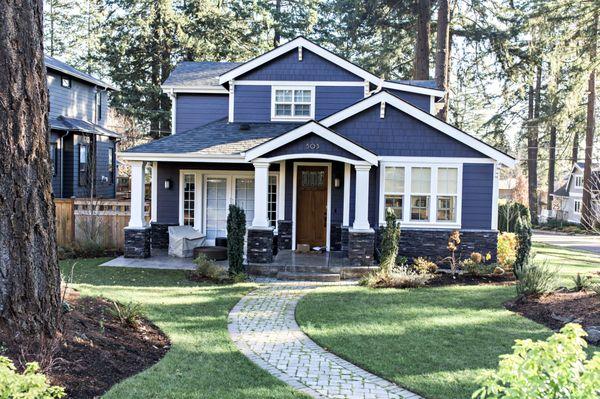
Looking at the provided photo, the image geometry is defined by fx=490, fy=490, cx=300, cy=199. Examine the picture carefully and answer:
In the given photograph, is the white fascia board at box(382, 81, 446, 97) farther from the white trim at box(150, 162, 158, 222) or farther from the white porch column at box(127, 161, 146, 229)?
the white porch column at box(127, 161, 146, 229)

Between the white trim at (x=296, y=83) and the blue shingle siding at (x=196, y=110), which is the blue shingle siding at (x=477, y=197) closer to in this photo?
the white trim at (x=296, y=83)

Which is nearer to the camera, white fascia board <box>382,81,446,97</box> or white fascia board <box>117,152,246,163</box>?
white fascia board <box>117,152,246,163</box>

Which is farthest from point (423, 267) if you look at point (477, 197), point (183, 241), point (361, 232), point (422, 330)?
point (183, 241)

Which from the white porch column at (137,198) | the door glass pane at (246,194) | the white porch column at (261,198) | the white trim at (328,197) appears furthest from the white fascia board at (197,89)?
the white porch column at (261,198)

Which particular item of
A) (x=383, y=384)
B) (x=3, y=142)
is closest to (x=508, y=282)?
(x=383, y=384)

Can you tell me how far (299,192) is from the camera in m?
14.4

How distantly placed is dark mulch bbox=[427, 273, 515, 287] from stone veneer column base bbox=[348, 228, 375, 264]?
5.44ft

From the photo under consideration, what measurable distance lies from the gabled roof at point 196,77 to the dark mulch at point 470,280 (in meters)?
9.47

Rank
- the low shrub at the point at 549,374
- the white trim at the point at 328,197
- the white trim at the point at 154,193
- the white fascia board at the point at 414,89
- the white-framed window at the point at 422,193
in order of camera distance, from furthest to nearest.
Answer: the white fascia board at the point at 414,89 < the white trim at the point at 154,193 < the white trim at the point at 328,197 < the white-framed window at the point at 422,193 < the low shrub at the point at 549,374

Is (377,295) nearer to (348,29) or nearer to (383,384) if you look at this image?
(383,384)

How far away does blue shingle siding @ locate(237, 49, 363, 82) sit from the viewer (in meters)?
15.1

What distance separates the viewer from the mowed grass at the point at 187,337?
4.79 m

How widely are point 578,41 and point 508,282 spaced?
15.7 meters

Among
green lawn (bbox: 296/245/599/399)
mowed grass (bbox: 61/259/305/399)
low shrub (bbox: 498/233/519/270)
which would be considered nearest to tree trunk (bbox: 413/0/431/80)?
low shrub (bbox: 498/233/519/270)
